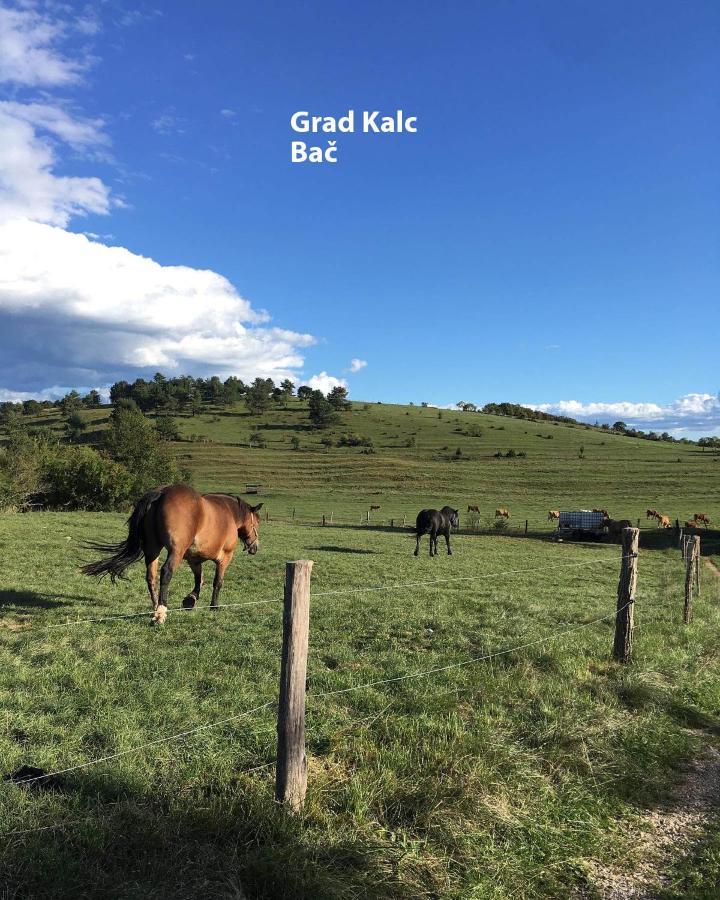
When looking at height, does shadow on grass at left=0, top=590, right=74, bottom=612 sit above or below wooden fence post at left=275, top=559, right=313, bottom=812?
below

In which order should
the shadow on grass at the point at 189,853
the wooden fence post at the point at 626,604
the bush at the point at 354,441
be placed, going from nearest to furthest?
the shadow on grass at the point at 189,853, the wooden fence post at the point at 626,604, the bush at the point at 354,441

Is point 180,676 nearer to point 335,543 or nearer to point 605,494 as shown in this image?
point 335,543

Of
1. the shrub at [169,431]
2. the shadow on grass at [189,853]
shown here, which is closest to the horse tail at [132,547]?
the shadow on grass at [189,853]

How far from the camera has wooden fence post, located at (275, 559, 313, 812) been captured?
12.0 ft

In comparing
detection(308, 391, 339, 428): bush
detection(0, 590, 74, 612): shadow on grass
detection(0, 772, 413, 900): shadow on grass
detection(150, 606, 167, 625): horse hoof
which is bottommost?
detection(0, 590, 74, 612): shadow on grass

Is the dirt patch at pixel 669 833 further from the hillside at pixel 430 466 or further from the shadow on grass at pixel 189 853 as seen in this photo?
the hillside at pixel 430 466

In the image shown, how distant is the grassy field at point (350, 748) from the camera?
3.14 meters

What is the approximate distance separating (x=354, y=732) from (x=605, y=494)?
64.3m

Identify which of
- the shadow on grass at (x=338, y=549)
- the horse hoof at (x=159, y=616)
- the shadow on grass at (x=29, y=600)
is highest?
the horse hoof at (x=159, y=616)

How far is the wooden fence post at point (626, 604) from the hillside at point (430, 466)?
39.5 metres

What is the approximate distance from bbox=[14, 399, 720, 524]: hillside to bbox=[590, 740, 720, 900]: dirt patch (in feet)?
139

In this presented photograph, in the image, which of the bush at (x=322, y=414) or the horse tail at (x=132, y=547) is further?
the bush at (x=322, y=414)

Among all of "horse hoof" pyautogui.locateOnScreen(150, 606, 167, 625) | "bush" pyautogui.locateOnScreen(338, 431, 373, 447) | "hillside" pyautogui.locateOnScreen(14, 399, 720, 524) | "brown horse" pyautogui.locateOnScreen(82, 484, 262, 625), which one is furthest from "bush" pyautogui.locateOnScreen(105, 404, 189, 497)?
"horse hoof" pyautogui.locateOnScreen(150, 606, 167, 625)

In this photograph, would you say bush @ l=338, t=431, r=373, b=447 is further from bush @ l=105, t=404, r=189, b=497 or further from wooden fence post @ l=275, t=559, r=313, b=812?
wooden fence post @ l=275, t=559, r=313, b=812
